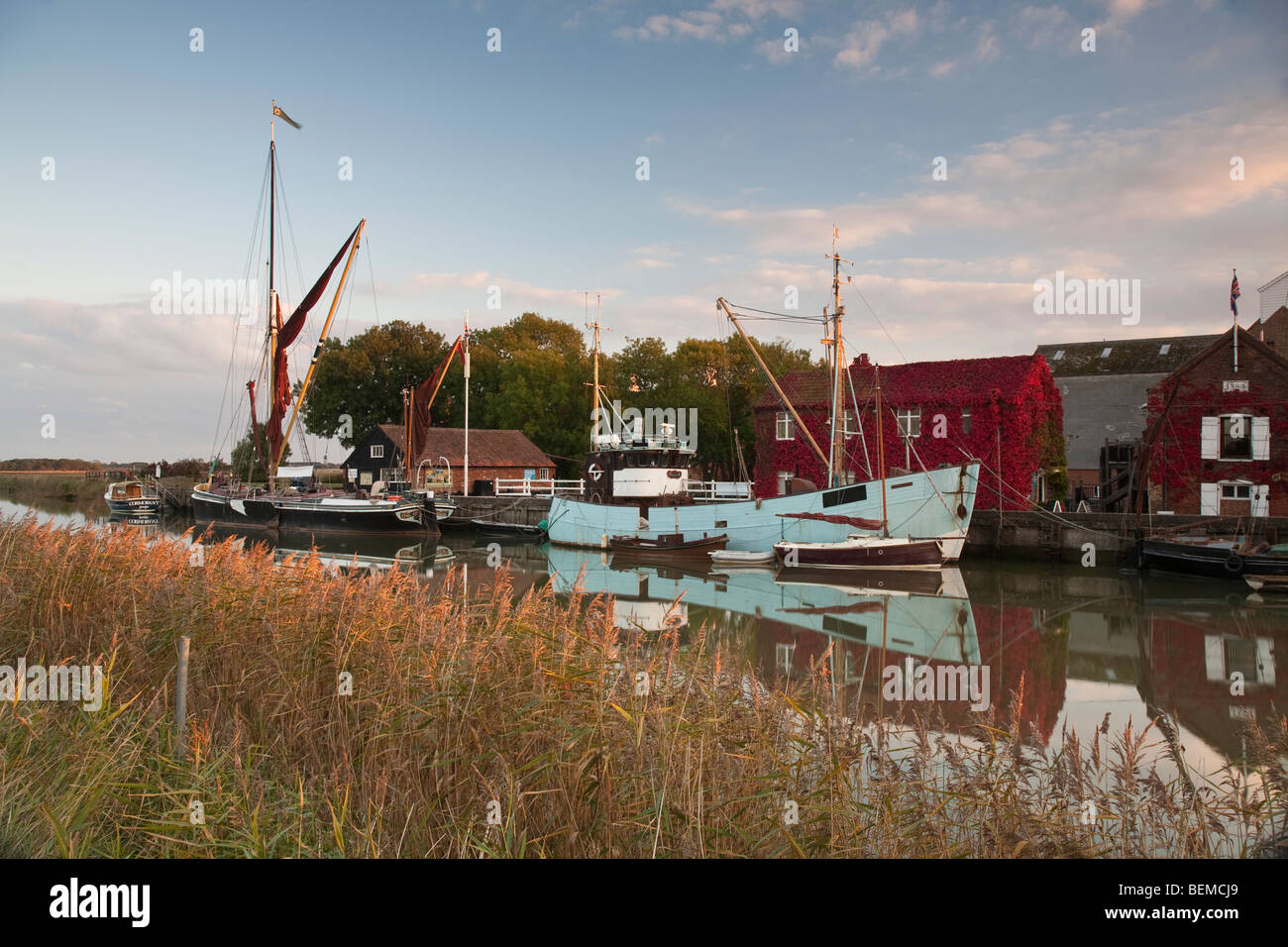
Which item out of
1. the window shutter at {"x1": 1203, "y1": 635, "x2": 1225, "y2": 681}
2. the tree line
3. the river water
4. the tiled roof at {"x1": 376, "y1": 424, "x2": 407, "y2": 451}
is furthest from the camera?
the tree line

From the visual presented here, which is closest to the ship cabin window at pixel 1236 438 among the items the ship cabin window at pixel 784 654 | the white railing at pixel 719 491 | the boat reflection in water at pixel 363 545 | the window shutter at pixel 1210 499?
the window shutter at pixel 1210 499

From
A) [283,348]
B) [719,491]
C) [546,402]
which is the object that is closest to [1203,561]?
[719,491]

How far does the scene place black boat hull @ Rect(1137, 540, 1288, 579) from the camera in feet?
73.0

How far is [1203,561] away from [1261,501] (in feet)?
26.9

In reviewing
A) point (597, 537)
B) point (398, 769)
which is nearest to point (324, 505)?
point (597, 537)

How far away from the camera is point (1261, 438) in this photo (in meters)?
29.8

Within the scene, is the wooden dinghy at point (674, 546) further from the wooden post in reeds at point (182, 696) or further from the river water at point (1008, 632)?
the wooden post in reeds at point (182, 696)

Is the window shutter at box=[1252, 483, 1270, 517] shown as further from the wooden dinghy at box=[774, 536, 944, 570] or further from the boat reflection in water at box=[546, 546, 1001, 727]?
the wooden dinghy at box=[774, 536, 944, 570]

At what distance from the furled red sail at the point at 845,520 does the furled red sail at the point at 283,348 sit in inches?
935

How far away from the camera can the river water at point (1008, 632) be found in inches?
427

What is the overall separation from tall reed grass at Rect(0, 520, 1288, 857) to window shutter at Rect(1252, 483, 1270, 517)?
2836 centimetres

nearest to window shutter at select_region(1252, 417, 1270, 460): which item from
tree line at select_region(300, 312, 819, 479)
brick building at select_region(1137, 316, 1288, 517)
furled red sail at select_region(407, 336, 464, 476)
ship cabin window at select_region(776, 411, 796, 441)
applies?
brick building at select_region(1137, 316, 1288, 517)

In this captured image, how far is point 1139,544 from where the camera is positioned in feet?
86.5
